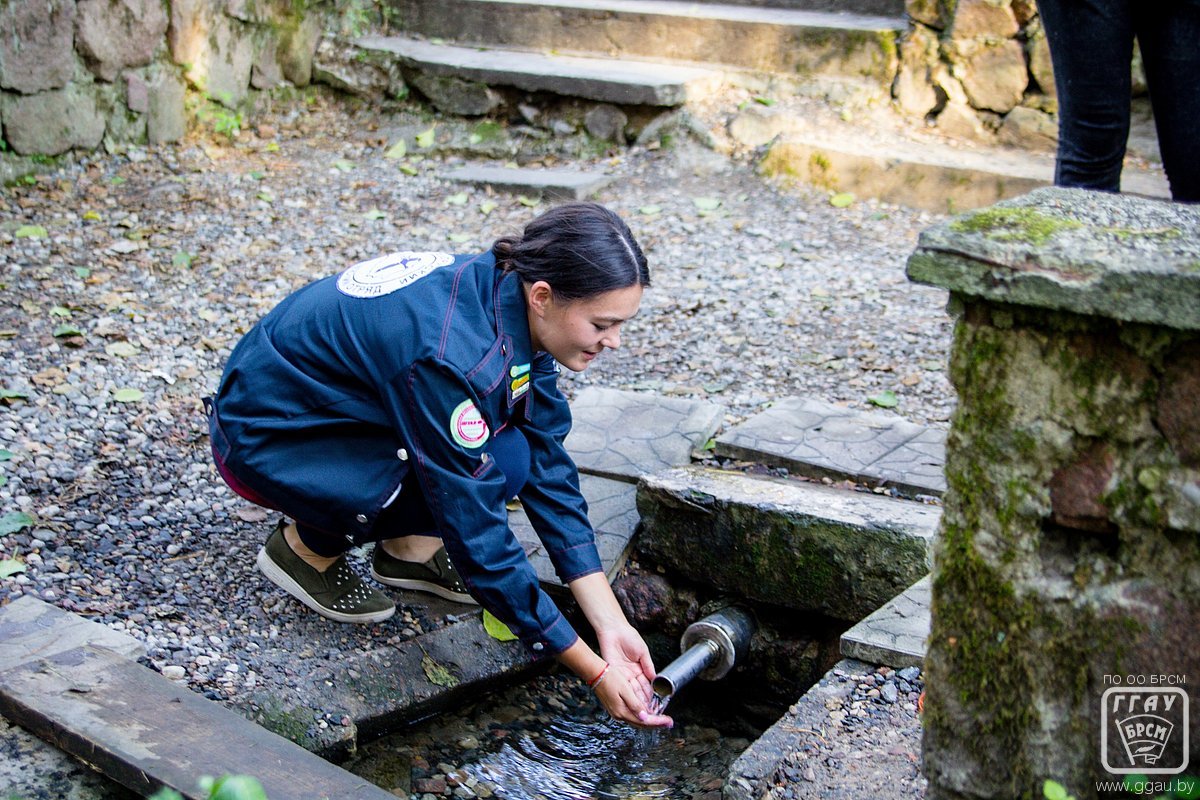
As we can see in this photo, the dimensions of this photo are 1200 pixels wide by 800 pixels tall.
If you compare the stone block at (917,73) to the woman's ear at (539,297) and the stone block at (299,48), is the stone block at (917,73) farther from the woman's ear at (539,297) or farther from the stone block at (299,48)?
the woman's ear at (539,297)

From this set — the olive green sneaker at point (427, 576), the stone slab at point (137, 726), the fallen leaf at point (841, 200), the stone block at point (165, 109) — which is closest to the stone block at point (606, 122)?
the fallen leaf at point (841, 200)

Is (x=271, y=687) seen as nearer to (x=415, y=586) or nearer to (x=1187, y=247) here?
(x=415, y=586)

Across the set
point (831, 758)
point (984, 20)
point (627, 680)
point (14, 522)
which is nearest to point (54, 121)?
point (14, 522)

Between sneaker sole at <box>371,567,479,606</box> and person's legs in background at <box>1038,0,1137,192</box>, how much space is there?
2033 millimetres

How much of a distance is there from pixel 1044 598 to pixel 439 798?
1421mm

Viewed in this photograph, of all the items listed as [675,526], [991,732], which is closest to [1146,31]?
[675,526]

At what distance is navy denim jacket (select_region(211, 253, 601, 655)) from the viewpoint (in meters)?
2.12

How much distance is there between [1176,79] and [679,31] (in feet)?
11.3

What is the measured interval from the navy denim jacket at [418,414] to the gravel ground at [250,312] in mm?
413

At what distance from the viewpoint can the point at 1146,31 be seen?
300cm

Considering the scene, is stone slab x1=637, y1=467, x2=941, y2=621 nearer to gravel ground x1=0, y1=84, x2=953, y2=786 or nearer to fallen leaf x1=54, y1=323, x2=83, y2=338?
gravel ground x1=0, y1=84, x2=953, y2=786

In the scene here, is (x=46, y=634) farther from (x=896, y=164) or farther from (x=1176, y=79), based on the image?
(x=896, y=164)

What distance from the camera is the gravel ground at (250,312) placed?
2633mm

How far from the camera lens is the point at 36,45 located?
4.86m
